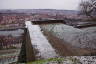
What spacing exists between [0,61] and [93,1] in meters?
13.8

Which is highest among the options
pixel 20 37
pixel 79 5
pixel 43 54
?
pixel 79 5

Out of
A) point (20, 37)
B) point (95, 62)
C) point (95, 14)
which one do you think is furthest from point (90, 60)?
Answer: point (95, 14)

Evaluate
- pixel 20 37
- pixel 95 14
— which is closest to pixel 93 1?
pixel 95 14

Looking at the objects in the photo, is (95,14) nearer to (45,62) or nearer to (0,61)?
(0,61)

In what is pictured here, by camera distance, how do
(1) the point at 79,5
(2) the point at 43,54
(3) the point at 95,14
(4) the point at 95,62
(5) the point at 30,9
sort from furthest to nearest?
(5) the point at 30,9, (1) the point at 79,5, (3) the point at 95,14, (2) the point at 43,54, (4) the point at 95,62

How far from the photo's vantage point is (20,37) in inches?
293

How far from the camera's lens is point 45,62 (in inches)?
43.7

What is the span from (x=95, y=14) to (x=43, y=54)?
53.2 ft

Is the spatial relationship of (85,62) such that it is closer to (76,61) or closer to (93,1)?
(76,61)

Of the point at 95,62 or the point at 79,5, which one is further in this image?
the point at 79,5

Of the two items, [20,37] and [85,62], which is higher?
[85,62]

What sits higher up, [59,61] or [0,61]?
[59,61]

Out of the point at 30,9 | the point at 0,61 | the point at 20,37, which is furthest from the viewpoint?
the point at 30,9

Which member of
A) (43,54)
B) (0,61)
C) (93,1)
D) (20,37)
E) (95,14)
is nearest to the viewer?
(43,54)
